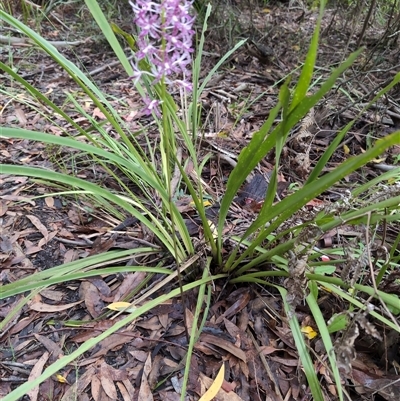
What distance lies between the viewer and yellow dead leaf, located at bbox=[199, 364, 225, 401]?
3.61 ft

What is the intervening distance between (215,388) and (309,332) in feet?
1.13

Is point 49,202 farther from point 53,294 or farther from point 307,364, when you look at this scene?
point 307,364

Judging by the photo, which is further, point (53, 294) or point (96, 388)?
point (53, 294)

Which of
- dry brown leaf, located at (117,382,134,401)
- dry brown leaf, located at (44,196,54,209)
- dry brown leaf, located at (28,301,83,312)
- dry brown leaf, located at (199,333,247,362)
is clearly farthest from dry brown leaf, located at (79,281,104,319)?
dry brown leaf, located at (44,196,54,209)

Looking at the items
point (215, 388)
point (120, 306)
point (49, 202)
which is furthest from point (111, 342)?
point (49, 202)

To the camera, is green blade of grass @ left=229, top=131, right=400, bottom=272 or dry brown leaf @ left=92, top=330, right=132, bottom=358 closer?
green blade of grass @ left=229, top=131, right=400, bottom=272

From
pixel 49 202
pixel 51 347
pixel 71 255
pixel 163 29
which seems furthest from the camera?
pixel 49 202

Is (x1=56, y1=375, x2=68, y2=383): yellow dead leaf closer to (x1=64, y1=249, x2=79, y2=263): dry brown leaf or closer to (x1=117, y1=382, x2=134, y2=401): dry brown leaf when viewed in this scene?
(x1=117, y1=382, x2=134, y2=401): dry brown leaf

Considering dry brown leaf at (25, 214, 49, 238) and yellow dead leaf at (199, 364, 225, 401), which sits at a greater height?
yellow dead leaf at (199, 364, 225, 401)

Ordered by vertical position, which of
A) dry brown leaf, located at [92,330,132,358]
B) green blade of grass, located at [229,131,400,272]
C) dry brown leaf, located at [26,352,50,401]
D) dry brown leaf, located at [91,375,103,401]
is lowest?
dry brown leaf, located at [26,352,50,401]

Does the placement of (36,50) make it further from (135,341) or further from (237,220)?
(135,341)

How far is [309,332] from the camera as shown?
1239 mm

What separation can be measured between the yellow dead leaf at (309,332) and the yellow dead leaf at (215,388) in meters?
0.28

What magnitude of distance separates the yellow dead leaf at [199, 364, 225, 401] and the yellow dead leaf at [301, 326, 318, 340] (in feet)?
0.93
